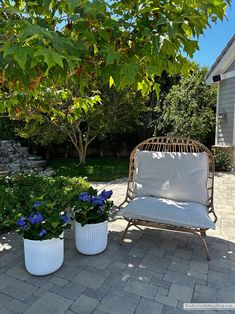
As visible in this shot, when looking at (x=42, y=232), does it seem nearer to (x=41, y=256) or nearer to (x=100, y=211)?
(x=41, y=256)

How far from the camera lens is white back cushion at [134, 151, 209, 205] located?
11.1 ft

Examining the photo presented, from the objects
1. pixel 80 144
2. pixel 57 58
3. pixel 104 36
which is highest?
pixel 104 36

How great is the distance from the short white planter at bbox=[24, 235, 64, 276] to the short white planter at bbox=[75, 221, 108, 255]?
1.41 feet

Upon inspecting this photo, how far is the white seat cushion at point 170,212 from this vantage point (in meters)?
2.80

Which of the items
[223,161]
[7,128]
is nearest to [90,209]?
[223,161]

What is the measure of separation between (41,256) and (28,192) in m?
2.00

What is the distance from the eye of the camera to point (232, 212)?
4516mm

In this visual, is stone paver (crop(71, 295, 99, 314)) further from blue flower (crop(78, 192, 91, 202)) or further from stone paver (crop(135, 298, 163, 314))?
blue flower (crop(78, 192, 91, 202))

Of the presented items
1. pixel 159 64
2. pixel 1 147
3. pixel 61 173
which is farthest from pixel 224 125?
pixel 1 147

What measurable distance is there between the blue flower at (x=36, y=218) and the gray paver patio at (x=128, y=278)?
0.54m

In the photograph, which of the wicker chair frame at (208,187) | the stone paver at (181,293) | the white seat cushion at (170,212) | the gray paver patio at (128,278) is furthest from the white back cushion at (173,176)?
the stone paver at (181,293)

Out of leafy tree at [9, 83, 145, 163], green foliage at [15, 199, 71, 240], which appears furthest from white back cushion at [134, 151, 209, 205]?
leafy tree at [9, 83, 145, 163]

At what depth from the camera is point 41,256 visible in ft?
8.04

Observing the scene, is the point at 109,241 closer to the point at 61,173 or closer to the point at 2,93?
the point at 2,93
